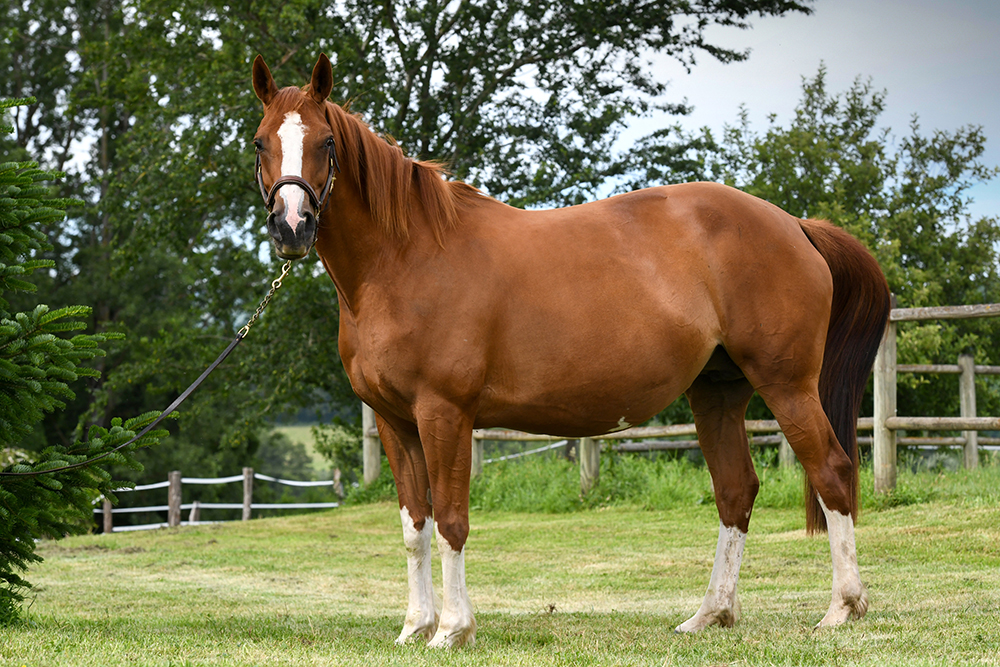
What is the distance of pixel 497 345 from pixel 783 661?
5.68 feet

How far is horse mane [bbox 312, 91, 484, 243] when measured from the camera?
13.1ft

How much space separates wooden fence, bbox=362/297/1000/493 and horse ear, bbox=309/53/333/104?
5.45 m

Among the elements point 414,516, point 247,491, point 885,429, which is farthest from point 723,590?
point 247,491

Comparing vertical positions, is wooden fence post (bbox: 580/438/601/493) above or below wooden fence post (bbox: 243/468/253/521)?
above

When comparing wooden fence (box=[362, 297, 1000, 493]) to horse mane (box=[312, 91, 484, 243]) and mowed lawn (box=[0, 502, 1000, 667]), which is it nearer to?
mowed lawn (box=[0, 502, 1000, 667])

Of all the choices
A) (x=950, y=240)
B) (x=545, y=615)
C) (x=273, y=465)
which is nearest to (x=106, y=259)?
(x=950, y=240)

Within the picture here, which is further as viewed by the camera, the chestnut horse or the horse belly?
the horse belly

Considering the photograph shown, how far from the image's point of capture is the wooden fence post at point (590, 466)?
1087 centimetres

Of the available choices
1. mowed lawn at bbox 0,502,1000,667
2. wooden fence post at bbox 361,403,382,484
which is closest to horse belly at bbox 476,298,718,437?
mowed lawn at bbox 0,502,1000,667

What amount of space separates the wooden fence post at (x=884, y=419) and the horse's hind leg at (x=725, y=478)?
4498mm

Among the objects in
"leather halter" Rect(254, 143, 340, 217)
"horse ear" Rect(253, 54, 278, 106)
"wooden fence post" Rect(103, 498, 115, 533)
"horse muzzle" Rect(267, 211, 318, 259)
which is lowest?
"wooden fence post" Rect(103, 498, 115, 533)

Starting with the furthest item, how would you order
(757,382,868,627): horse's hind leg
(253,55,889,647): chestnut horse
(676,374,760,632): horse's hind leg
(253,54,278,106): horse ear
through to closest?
1. (676,374,760,632): horse's hind leg
2. (757,382,868,627): horse's hind leg
3. (253,54,278,106): horse ear
4. (253,55,889,647): chestnut horse

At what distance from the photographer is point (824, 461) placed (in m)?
4.27

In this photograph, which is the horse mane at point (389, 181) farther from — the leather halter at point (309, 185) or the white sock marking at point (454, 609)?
the white sock marking at point (454, 609)
